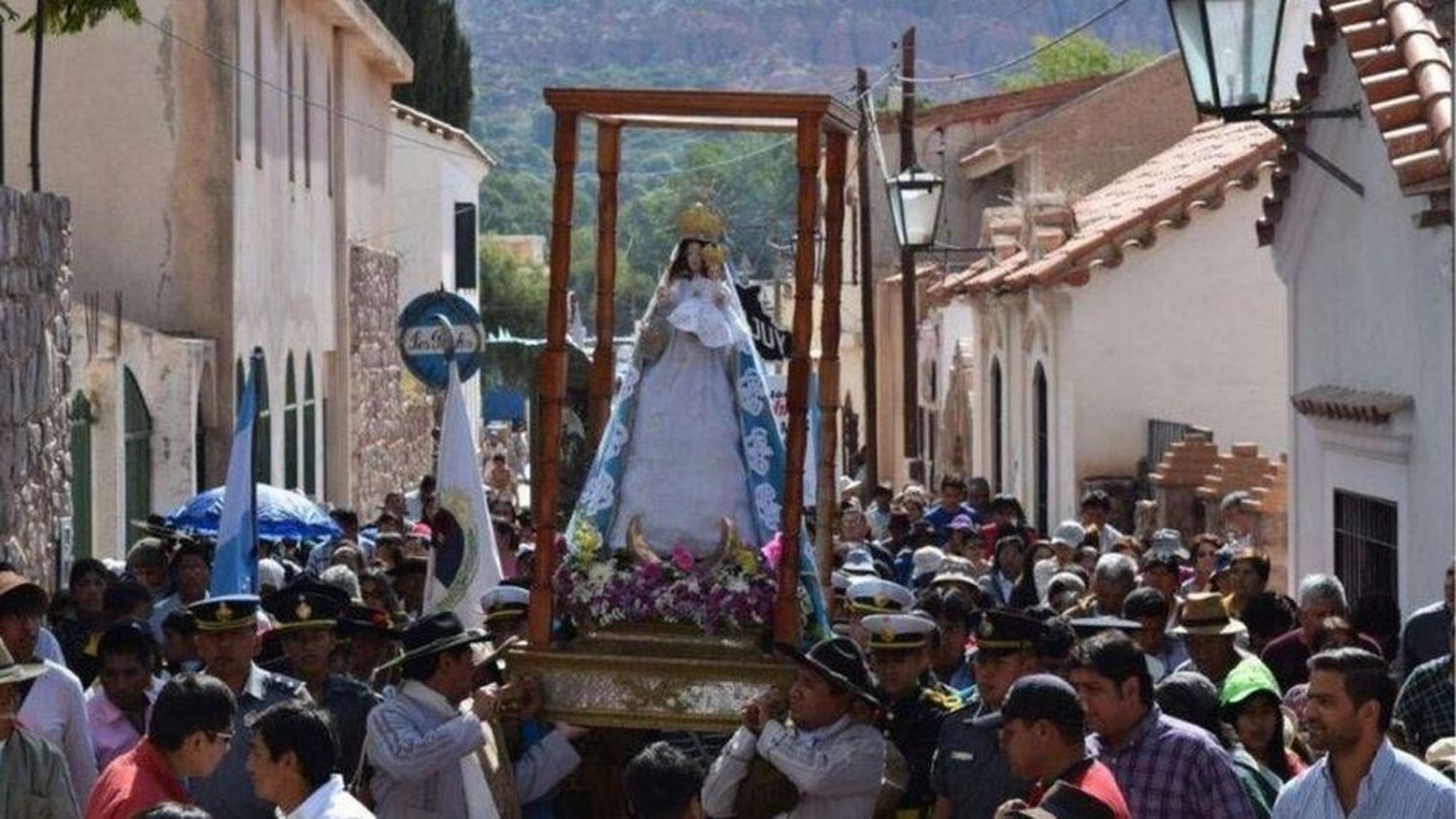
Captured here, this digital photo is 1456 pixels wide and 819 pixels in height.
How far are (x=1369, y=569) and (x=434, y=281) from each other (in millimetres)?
28632

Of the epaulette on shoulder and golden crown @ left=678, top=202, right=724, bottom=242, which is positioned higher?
golden crown @ left=678, top=202, right=724, bottom=242

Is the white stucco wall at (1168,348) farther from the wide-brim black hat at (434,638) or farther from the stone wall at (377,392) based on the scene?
the wide-brim black hat at (434,638)

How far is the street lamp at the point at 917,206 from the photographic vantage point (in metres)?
25.7

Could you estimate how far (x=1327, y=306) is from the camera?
18391mm

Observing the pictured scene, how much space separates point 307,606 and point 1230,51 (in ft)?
18.4

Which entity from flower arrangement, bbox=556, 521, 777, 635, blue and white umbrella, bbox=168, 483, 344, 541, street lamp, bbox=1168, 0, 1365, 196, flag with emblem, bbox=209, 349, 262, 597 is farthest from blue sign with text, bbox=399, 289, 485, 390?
flower arrangement, bbox=556, 521, 777, 635

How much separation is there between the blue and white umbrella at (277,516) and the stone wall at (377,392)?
14.0 meters

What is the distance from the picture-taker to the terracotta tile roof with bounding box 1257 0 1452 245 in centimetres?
1492

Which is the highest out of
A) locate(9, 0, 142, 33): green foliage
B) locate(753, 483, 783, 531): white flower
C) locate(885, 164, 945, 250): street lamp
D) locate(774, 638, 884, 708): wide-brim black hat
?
locate(9, 0, 142, 33): green foliage

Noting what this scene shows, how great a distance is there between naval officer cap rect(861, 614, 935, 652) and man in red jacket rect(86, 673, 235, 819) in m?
2.68

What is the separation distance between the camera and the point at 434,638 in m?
10.1

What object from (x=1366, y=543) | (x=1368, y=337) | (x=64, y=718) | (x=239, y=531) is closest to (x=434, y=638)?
(x=64, y=718)

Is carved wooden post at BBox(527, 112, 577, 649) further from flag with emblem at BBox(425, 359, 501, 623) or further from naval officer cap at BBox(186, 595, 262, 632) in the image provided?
flag with emblem at BBox(425, 359, 501, 623)

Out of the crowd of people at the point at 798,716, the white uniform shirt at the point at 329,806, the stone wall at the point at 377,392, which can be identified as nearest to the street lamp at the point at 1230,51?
the crowd of people at the point at 798,716
